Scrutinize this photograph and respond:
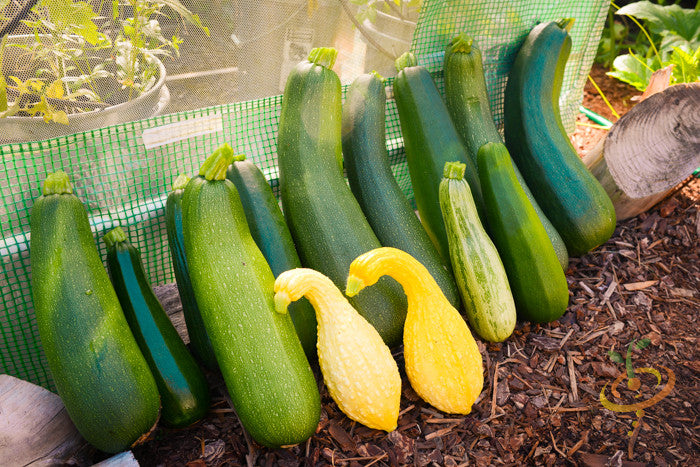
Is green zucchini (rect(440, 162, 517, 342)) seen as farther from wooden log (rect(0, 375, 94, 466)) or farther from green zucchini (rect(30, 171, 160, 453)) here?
wooden log (rect(0, 375, 94, 466))

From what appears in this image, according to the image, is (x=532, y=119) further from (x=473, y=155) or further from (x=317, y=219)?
(x=317, y=219)

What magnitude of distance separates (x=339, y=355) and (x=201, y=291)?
53 centimetres

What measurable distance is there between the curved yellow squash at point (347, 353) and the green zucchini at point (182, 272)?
0.47 m

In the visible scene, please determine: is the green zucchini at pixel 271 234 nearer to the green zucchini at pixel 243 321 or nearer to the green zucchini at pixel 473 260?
the green zucchini at pixel 243 321

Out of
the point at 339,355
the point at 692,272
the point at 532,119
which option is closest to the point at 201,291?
the point at 339,355

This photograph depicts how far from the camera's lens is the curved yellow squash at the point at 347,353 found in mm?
1844

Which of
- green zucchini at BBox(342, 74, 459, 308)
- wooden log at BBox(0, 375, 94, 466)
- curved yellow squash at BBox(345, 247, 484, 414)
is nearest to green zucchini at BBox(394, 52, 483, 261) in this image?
green zucchini at BBox(342, 74, 459, 308)

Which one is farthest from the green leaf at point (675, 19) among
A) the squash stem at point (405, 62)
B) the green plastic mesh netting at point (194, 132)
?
the squash stem at point (405, 62)

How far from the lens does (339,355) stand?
1.85 m

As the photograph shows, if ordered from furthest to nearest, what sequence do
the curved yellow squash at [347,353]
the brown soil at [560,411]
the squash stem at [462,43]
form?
the squash stem at [462,43]
the brown soil at [560,411]
the curved yellow squash at [347,353]

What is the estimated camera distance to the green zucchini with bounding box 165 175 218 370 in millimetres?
2094

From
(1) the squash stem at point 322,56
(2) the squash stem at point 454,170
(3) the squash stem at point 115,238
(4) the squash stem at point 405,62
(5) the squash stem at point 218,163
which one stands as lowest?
(2) the squash stem at point 454,170

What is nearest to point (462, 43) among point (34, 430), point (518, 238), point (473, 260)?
point (518, 238)

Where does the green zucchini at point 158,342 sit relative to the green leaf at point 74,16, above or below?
below
